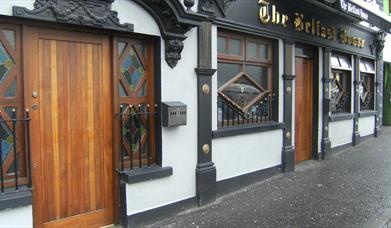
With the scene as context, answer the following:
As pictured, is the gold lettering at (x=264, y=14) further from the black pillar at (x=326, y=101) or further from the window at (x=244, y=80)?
the black pillar at (x=326, y=101)

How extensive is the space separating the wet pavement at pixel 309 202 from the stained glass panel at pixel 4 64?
7.76 feet

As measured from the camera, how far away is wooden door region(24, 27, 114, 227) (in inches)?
151

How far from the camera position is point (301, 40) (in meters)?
7.72

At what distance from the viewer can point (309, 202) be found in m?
5.54

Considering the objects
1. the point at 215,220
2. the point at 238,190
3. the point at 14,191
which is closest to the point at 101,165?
the point at 14,191

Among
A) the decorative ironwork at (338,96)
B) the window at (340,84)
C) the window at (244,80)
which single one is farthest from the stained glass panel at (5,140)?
the decorative ironwork at (338,96)

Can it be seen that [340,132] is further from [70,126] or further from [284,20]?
[70,126]

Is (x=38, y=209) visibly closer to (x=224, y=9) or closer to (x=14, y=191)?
(x=14, y=191)

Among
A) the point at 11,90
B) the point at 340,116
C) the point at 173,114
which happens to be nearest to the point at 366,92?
the point at 340,116

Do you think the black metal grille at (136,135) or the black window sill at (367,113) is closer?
the black metal grille at (136,135)

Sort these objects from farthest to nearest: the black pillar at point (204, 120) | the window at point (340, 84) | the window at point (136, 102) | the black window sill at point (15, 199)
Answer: the window at point (340, 84)
the black pillar at point (204, 120)
the window at point (136, 102)
the black window sill at point (15, 199)

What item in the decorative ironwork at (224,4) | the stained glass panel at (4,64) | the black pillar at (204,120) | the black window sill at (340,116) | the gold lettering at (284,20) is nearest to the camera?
the stained glass panel at (4,64)

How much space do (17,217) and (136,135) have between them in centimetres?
165

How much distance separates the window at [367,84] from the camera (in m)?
11.6
